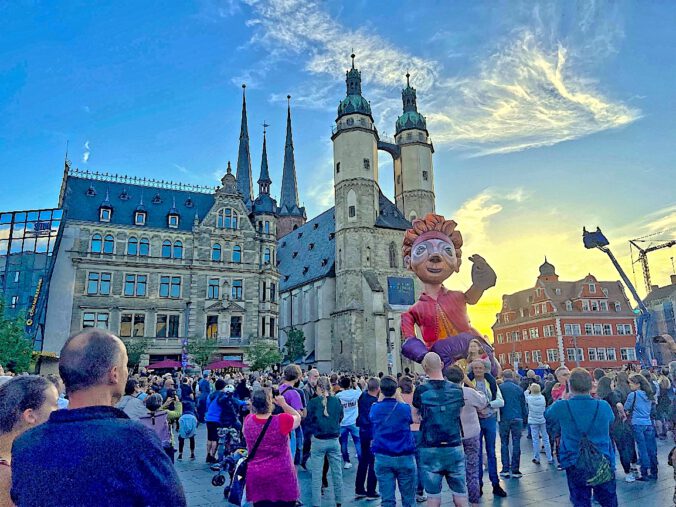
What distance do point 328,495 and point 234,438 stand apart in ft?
6.94

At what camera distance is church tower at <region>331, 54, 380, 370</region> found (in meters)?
50.3

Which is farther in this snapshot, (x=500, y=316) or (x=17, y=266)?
(x=500, y=316)

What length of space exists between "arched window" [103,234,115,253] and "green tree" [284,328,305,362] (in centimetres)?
2273

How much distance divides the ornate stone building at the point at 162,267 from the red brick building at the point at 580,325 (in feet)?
107

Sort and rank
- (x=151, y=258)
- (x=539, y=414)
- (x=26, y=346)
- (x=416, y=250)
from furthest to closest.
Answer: (x=151, y=258), (x=26, y=346), (x=416, y=250), (x=539, y=414)

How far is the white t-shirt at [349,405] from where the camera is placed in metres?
10.5

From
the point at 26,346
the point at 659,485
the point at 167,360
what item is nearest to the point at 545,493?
the point at 659,485

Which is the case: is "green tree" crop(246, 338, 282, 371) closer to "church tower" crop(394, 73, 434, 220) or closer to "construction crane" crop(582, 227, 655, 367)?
"construction crane" crop(582, 227, 655, 367)

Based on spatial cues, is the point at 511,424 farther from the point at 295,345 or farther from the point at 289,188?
the point at 289,188

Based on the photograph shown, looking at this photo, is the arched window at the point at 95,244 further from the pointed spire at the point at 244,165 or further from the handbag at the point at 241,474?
the handbag at the point at 241,474

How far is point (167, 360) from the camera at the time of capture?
120ft

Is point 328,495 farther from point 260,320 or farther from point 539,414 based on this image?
point 260,320

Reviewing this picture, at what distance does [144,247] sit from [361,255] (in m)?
21.3

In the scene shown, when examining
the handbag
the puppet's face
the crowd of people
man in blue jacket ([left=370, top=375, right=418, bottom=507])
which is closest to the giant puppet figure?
the puppet's face
